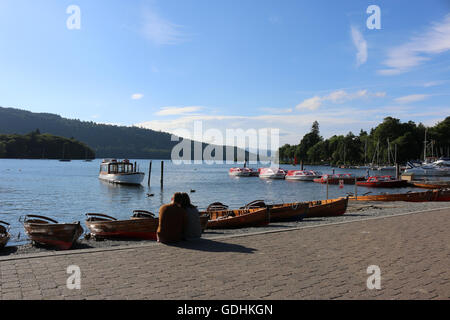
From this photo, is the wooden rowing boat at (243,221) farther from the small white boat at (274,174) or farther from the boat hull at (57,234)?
the small white boat at (274,174)

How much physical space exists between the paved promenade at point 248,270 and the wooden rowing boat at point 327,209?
29.9ft

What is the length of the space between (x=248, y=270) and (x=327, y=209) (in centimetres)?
1429

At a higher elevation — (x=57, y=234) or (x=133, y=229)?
(x=57, y=234)

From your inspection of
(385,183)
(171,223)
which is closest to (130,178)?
(385,183)

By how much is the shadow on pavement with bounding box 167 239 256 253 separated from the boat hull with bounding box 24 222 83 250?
4459 millimetres

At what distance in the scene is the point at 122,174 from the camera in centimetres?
6144

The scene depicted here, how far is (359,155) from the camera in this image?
543 feet

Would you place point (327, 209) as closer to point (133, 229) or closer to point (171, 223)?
point (133, 229)

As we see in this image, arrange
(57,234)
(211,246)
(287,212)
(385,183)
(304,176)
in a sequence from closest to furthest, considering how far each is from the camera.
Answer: (211,246), (57,234), (287,212), (385,183), (304,176)

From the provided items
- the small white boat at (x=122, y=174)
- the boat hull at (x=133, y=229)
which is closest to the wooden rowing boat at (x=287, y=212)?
the boat hull at (x=133, y=229)
